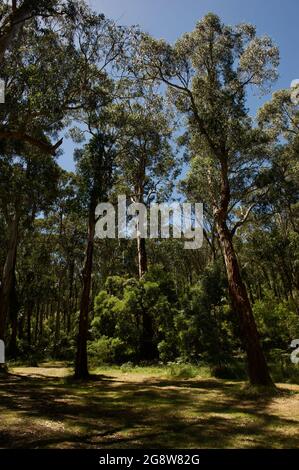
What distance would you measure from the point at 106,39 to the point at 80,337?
1081 centimetres

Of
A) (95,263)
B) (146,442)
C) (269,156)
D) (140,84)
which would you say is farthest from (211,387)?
(95,263)

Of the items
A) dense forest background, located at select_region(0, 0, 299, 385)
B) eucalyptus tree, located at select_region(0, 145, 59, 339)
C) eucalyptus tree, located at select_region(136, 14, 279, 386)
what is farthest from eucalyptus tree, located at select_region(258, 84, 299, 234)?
eucalyptus tree, located at select_region(0, 145, 59, 339)

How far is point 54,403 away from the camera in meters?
10.3

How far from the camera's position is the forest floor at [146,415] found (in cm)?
648

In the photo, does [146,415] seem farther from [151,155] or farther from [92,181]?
[151,155]

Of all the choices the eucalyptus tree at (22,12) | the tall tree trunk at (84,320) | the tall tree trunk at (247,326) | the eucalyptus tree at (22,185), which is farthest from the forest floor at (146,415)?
the eucalyptus tree at (22,12)

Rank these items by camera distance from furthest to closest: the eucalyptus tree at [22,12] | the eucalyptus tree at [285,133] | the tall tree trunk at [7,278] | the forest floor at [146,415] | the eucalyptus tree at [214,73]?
the eucalyptus tree at [285,133] < the tall tree trunk at [7,278] < the eucalyptus tree at [214,73] < the eucalyptus tree at [22,12] < the forest floor at [146,415]

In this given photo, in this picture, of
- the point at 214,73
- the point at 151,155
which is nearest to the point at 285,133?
the point at 151,155

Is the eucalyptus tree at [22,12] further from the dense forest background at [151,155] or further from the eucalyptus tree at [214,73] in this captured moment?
the eucalyptus tree at [214,73]

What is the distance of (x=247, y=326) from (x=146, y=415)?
15.1 feet

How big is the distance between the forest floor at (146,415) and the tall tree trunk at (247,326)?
61 centimetres

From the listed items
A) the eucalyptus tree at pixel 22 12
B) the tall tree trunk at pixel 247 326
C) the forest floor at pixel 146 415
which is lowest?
the forest floor at pixel 146 415

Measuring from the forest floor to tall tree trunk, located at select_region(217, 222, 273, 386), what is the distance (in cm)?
61
